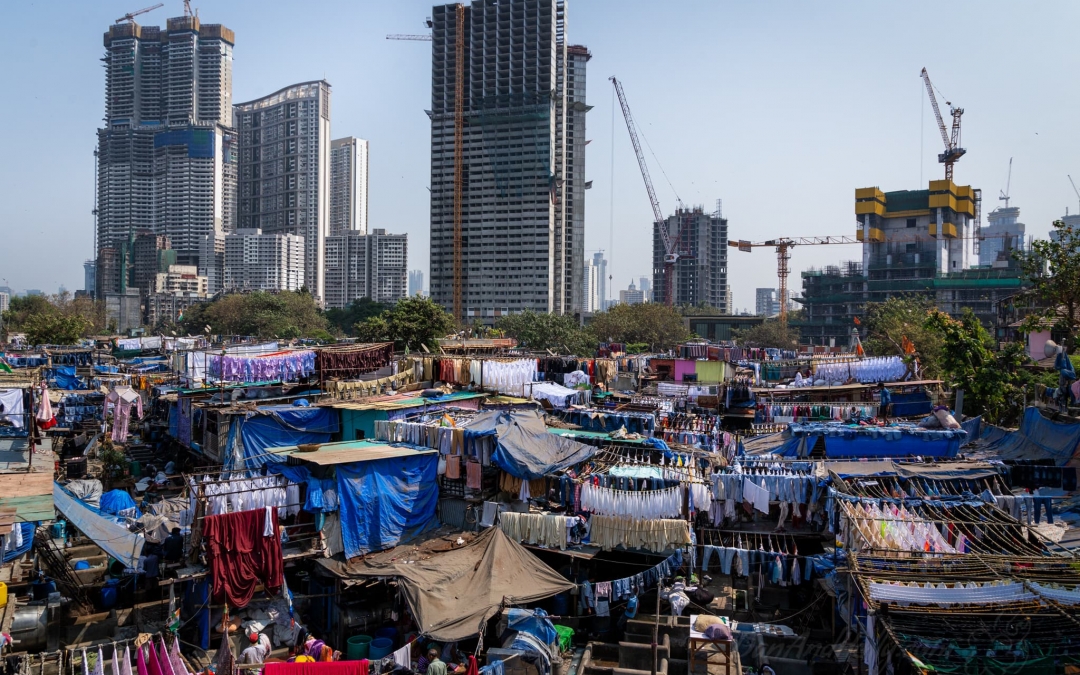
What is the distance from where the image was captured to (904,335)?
3703 cm

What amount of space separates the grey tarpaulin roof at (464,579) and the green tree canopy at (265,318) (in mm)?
62228

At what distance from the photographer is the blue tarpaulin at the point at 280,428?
19359 mm

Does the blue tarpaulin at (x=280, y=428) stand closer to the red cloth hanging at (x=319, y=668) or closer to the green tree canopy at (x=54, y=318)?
the red cloth hanging at (x=319, y=668)

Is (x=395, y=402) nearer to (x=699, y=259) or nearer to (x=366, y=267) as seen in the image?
(x=699, y=259)

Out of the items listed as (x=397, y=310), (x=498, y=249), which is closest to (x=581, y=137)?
(x=498, y=249)

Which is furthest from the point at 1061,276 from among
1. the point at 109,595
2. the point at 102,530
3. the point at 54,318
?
the point at 54,318

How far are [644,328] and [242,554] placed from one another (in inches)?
2231

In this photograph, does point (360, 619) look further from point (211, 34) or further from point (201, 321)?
point (211, 34)

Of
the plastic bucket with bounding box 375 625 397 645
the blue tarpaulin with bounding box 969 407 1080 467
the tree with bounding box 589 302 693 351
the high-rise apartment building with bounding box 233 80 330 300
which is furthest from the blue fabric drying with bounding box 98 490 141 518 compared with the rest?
the high-rise apartment building with bounding box 233 80 330 300

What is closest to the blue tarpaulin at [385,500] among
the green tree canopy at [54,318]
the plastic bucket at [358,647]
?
the plastic bucket at [358,647]

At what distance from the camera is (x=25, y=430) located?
56.6 feet

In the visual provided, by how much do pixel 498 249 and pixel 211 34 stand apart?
3698 inches

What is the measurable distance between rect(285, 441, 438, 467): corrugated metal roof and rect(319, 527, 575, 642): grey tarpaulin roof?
73.5 inches

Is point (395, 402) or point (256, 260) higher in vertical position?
point (256, 260)
